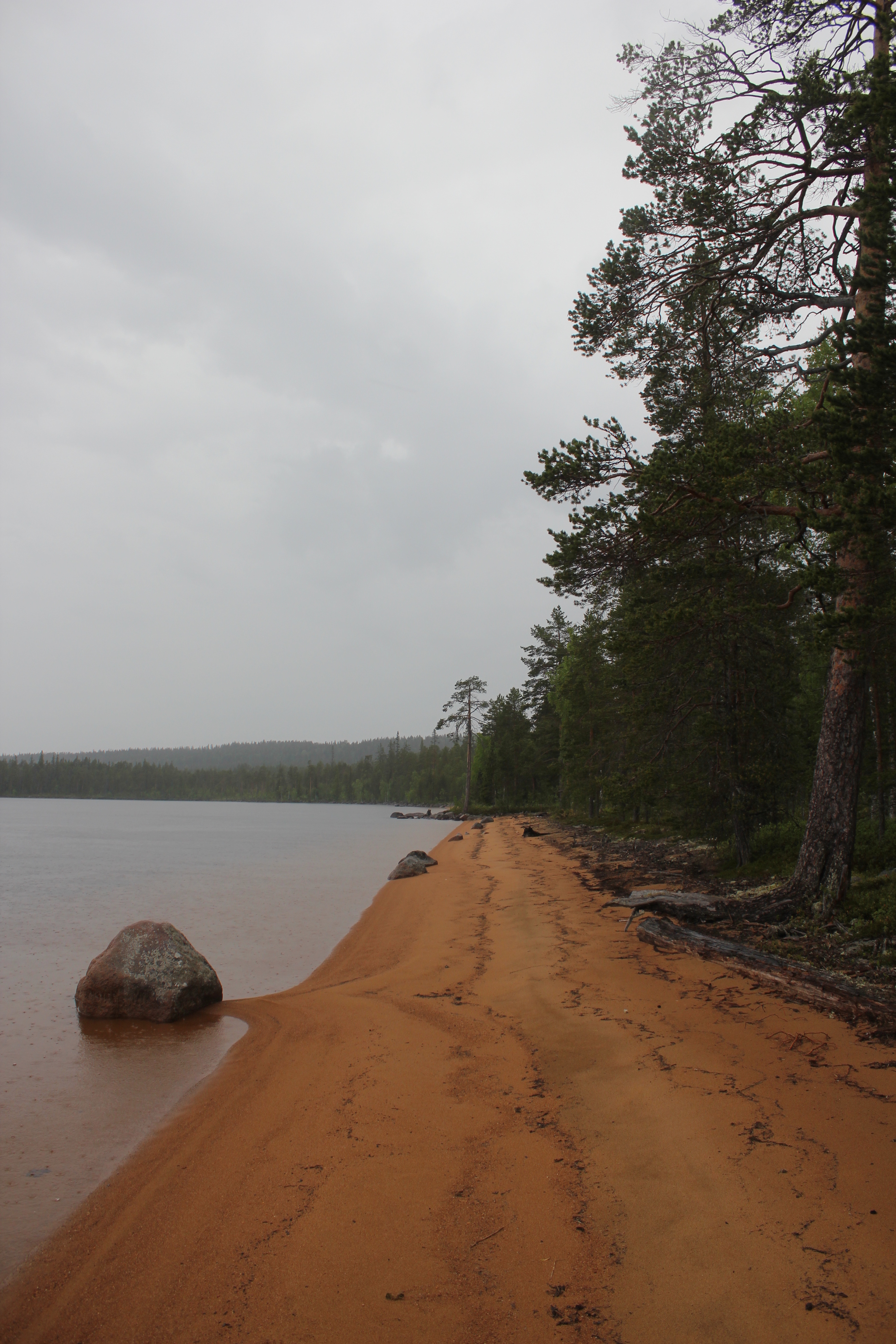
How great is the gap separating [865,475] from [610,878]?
12054 millimetres

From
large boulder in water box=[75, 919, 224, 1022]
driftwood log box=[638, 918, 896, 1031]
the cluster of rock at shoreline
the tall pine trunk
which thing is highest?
the tall pine trunk

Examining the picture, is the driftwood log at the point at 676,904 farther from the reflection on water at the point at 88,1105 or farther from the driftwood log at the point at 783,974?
the reflection on water at the point at 88,1105

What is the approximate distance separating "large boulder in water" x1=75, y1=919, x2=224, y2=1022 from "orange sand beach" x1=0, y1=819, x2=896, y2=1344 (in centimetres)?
163

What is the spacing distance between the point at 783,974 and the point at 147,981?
7617mm

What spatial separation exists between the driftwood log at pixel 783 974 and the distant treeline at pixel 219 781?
5110 inches

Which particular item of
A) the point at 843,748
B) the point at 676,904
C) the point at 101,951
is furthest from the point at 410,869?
the point at 843,748

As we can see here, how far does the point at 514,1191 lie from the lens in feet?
13.3

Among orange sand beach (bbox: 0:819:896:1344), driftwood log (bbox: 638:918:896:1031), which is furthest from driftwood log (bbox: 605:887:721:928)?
orange sand beach (bbox: 0:819:896:1344)

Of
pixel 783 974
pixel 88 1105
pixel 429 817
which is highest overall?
pixel 783 974

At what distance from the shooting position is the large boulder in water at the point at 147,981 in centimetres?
857

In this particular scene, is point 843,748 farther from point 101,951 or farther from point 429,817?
point 429,817

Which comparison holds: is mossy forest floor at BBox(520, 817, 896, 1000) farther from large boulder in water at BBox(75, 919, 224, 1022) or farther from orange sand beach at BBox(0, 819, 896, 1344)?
large boulder in water at BBox(75, 919, 224, 1022)

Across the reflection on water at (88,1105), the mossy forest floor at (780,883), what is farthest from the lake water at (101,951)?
the mossy forest floor at (780,883)

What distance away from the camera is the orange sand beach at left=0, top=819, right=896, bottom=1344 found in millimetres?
3174
